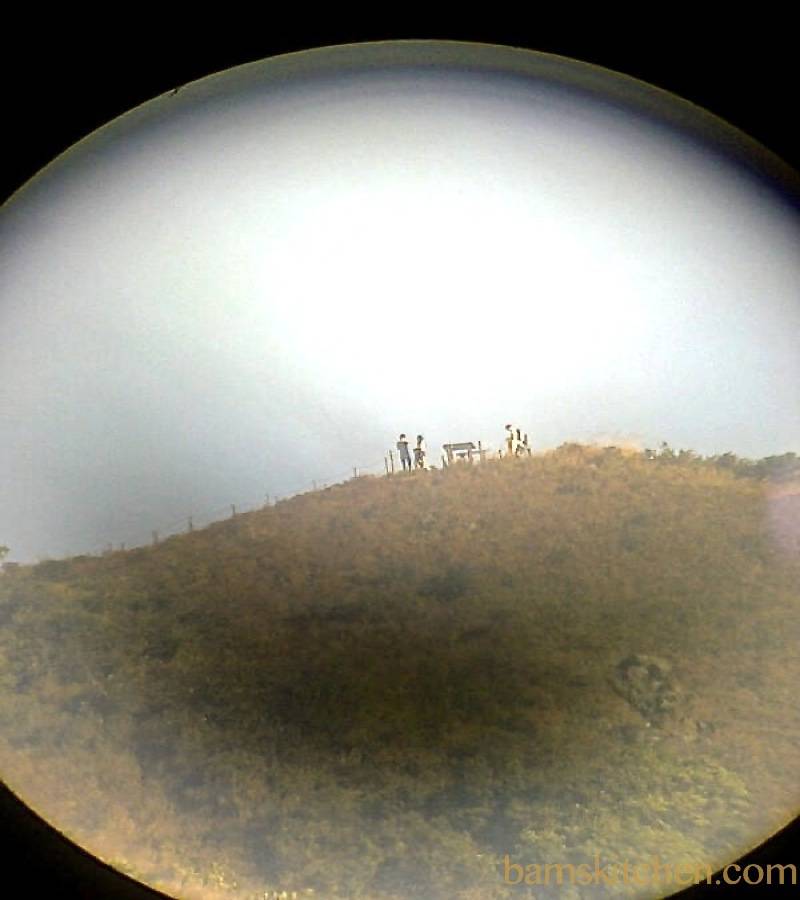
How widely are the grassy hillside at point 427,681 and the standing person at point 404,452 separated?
2.1 inches

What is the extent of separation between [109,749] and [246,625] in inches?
13.2

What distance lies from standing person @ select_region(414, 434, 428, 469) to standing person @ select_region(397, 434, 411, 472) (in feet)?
0.05

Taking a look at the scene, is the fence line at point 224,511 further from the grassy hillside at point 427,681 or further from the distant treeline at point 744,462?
the distant treeline at point 744,462

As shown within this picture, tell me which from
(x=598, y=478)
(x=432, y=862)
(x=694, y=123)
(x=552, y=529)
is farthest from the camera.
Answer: (x=552, y=529)

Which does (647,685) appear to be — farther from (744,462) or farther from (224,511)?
(224,511)

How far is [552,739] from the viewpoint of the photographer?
4.98 ft

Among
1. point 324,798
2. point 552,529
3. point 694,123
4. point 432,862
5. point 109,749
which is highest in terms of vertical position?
point 694,123

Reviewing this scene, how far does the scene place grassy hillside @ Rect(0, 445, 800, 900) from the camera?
4.69ft

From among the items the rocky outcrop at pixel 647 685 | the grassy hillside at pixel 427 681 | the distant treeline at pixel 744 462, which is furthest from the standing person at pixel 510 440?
the rocky outcrop at pixel 647 685

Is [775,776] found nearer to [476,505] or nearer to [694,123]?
[476,505]

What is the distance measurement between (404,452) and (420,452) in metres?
0.03

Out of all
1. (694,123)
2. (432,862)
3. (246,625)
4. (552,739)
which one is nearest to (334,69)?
(694,123)

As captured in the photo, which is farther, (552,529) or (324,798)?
(552,529)

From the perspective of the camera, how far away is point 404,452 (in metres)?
1.48
